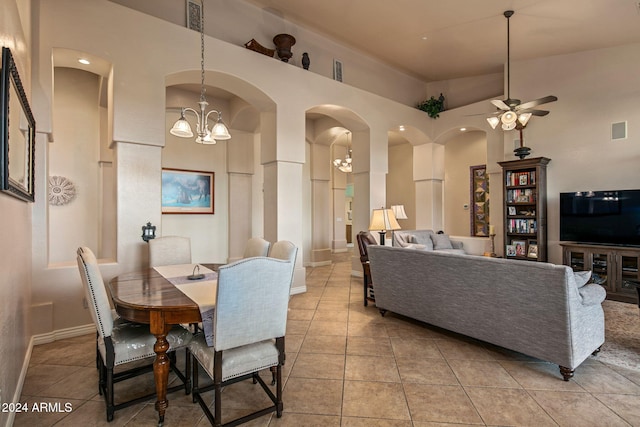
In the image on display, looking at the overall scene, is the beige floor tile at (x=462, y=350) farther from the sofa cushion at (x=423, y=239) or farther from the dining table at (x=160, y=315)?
the sofa cushion at (x=423, y=239)

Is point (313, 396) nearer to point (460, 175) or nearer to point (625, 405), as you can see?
point (625, 405)

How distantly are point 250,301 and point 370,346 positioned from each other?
5.53 feet

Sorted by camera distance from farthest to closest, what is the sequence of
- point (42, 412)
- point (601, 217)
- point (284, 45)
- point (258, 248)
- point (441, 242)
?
point (441, 242) < point (601, 217) < point (284, 45) < point (258, 248) < point (42, 412)

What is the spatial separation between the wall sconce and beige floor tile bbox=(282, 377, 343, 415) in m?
2.24

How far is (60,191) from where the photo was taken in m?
4.94

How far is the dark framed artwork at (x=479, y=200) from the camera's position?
27.3 feet

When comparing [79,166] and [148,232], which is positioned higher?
[79,166]

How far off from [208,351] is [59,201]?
4473mm

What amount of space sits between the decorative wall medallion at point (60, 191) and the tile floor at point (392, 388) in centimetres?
259

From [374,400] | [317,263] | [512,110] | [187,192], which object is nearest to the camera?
[374,400]

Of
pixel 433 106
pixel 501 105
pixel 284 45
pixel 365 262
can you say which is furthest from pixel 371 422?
pixel 433 106

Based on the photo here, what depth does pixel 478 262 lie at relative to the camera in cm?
288

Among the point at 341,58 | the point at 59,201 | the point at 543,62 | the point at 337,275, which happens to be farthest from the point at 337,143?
the point at 59,201

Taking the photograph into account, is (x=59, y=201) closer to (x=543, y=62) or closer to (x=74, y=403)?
(x=74, y=403)
